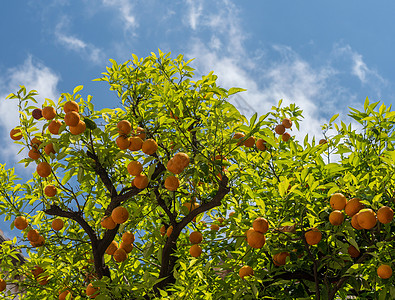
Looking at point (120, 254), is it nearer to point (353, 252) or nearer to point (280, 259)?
point (280, 259)

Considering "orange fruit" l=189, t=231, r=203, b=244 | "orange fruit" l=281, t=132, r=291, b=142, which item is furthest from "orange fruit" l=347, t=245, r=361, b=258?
"orange fruit" l=281, t=132, r=291, b=142

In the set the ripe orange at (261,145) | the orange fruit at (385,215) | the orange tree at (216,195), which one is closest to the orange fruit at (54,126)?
the orange tree at (216,195)

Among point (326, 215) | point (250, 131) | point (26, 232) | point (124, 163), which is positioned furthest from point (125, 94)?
point (326, 215)

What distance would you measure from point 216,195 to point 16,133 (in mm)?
1992

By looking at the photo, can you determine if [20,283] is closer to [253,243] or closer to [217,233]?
[217,233]

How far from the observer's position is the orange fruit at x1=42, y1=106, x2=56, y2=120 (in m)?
3.19

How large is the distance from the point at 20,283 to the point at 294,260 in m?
2.98

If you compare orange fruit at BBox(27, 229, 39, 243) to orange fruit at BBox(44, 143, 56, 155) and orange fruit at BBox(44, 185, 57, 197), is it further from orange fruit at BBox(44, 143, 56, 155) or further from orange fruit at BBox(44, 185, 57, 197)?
orange fruit at BBox(44, 143, 56, 155)

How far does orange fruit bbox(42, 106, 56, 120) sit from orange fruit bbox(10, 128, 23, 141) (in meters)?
0.50

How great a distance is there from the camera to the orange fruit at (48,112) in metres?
3.19

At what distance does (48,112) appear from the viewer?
10.5 ft

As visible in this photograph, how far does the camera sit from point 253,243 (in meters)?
2.69

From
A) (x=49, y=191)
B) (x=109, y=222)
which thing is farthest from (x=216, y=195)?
(x=49, y=191)

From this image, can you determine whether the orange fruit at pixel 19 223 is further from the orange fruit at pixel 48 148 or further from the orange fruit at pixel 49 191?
the orange fruit at pixel 48 148
